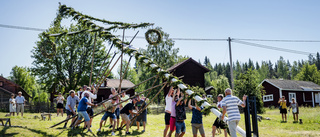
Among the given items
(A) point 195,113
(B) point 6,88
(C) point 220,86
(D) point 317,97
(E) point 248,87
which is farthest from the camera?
(C) point 220,86

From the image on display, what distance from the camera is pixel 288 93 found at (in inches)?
1527

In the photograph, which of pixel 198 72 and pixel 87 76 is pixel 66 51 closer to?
pixel 87 76

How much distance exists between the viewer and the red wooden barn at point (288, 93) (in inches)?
1506

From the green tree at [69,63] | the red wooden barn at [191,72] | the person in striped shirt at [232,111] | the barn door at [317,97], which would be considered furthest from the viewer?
the barn door at [317,97]

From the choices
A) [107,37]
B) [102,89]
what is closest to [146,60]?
[107,37]

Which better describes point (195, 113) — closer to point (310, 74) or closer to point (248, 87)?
point (248, 87)

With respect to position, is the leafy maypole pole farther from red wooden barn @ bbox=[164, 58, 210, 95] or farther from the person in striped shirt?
red wooden barn @ bbox=[164, 58, 210, 95]

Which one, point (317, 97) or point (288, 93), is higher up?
point (288, 93)

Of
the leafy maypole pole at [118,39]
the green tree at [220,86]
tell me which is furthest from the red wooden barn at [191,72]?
the leafy maypole pole at [118,39]

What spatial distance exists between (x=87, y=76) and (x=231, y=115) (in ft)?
103

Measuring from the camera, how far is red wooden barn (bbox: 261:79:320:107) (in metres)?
38.2

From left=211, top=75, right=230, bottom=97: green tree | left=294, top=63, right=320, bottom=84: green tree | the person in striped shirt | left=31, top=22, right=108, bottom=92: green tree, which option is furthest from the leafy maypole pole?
left=294, top=63, right=320, bottom=84: green tree

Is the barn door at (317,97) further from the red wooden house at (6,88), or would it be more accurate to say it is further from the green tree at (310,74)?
the red wooden house at (6,88)

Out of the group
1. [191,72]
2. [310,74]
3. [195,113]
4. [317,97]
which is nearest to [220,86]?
[191,72]
